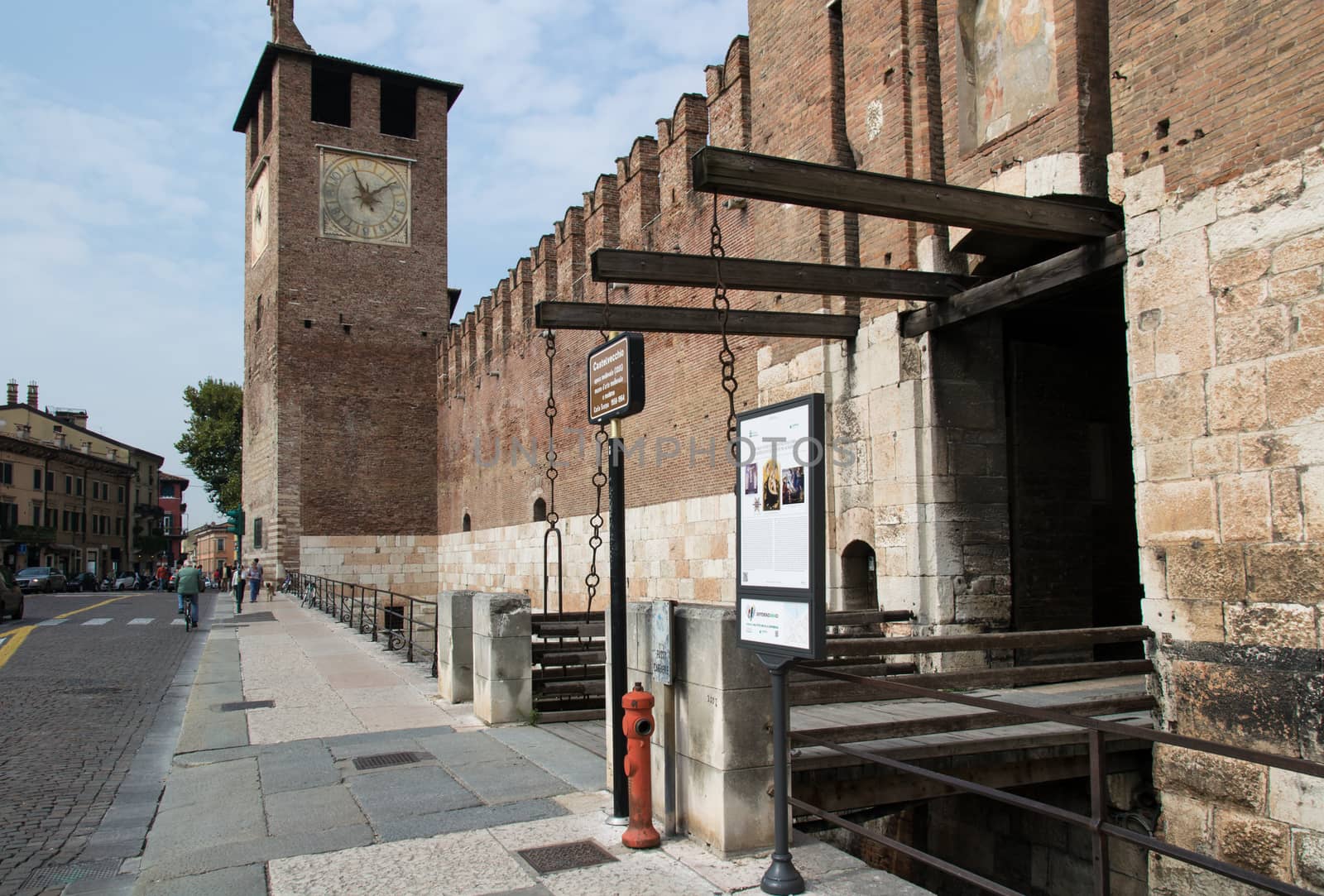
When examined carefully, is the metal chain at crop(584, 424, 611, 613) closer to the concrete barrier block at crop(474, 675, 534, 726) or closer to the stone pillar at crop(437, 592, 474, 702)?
the concrete barrier block at crop(474, 675, 534, 726)

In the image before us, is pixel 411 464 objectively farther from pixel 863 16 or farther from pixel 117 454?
pixel 117 454

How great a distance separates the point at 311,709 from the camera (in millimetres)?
9711

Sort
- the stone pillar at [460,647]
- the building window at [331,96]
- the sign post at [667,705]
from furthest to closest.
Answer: the building window at [331,96]
the stone pillar at [460,647]
the sign post at [667,705]

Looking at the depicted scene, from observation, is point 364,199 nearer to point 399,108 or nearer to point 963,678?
point 399,108

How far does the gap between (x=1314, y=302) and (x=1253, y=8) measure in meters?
1.96

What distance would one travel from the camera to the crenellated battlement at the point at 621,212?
14625mm

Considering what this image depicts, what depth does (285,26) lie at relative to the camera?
3609cm

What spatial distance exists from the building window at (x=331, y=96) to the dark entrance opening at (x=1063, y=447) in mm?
30264

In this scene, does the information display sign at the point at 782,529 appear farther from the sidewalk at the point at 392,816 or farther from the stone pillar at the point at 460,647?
the stone pillar at the point at 460,647

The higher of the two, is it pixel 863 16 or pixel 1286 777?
pixel 863 16

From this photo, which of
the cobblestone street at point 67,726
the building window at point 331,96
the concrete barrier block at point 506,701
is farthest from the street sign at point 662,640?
the building window at point 331,96

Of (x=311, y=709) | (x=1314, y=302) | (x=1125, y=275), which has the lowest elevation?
(x=311, y=709)

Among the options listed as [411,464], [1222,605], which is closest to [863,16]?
[1222,605]

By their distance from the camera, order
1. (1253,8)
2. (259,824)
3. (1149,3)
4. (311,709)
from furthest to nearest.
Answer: (311,709) < (1149,3) < (1253,8) < (259,824)
